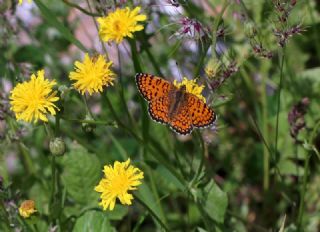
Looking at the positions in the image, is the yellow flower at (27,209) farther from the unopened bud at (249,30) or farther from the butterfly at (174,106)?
the unopened bud at (249,30)

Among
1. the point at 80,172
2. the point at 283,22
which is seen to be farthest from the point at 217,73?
the point at 80,172

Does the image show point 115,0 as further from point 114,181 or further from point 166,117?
point 114,181

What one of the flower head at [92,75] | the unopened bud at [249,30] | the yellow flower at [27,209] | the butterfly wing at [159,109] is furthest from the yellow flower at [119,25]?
the yellow flower at [27,209]

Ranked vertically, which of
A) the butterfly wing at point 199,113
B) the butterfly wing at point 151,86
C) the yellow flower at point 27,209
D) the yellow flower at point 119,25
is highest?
the yellow flower at point 119,25

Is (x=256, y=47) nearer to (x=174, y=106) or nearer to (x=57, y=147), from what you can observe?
(x=174, y=106)

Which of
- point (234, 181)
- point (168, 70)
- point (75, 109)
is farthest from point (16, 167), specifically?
point (234, 181)

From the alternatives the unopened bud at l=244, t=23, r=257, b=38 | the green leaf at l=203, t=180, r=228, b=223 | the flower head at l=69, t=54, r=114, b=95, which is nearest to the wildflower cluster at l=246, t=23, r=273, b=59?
the unopened bud at l=244, t=23, r=257, b=38

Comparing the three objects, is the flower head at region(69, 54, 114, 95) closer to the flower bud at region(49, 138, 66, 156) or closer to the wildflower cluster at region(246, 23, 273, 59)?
the flower bud at region(49, 138, 66, 156)
